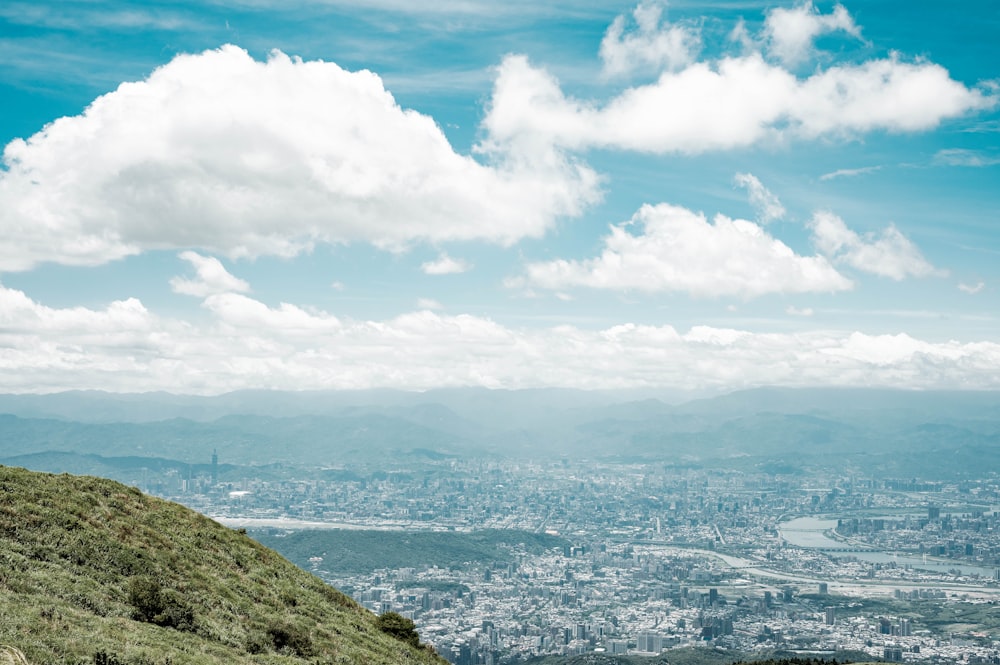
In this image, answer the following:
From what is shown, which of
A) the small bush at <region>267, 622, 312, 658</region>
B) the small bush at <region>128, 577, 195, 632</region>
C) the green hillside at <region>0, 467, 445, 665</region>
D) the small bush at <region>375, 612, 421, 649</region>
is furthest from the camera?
the small bush at <region>375, 612, 421, 649</region>

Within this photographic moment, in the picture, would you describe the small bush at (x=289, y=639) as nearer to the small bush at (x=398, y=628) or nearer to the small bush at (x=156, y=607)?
the small bush at (x=156, y=607)

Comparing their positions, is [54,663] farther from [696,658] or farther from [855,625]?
[855,625]

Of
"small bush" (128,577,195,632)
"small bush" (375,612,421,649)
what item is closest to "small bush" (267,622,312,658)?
"small bush" (128,577,195,632)

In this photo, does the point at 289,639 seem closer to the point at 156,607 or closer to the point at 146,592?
the point at 156,607

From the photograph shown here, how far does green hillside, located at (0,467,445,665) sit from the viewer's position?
50.4 ft

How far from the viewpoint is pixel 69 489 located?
2491 centimetres

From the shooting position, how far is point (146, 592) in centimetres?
1897

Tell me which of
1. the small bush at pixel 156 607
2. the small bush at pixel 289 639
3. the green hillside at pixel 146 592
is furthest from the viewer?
the small bush at pixel 289 639

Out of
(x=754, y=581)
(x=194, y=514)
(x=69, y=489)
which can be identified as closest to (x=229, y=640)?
(x=69, y=489)

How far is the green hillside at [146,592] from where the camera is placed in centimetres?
1537

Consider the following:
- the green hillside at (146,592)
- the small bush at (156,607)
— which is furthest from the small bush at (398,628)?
the small bush at (156,607)

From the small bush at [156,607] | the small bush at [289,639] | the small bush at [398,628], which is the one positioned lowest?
the small bush at [398,628]

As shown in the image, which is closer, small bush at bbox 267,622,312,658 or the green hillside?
the green hillside

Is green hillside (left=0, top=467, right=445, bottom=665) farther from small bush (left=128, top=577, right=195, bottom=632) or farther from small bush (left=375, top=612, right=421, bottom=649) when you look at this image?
small bush (left=375, top=612, right=421, bottom=649)
